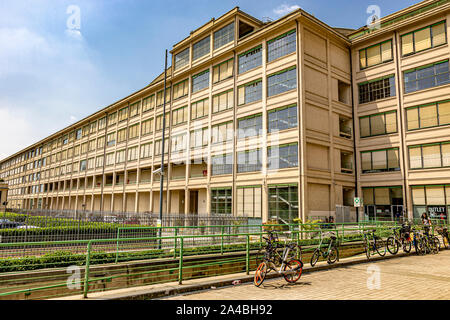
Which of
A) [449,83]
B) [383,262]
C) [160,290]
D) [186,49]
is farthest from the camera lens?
[186,49]

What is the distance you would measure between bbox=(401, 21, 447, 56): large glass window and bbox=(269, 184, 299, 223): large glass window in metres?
16.3

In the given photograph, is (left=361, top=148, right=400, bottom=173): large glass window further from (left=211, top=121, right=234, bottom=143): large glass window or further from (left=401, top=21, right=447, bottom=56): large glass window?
(left=211, top=121, right=234, bottom=143): large glass window

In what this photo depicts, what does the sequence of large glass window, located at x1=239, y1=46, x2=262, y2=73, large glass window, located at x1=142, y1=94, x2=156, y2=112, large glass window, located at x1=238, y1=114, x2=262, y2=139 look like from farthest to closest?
1. large glass window, located at x1=142, y1=94, x2=156, y2=112
2. large glass window, located at x1=239, y1=46, x2=262, y2=73
3. large glass window, located at x1=238, y1=114, x2=262, y2=139

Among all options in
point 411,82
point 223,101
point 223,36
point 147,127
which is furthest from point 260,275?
point 147,127

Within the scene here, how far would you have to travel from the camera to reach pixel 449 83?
28.0 m

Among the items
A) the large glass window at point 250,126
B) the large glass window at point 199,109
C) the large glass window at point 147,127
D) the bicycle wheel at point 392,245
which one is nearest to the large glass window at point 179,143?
the large glass window at point 199,109

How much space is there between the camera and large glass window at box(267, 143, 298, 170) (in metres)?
29.0

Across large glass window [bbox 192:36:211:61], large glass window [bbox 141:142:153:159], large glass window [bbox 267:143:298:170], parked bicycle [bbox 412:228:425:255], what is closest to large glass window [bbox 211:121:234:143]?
large glass window [bbox 267:143:298:170]

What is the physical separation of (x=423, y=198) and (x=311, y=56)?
50.7 ft

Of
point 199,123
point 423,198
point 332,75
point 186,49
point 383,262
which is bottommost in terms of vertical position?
point 383,262

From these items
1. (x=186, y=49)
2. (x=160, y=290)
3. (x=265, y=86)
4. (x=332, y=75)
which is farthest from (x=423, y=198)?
Answer: (x=186, y=49)

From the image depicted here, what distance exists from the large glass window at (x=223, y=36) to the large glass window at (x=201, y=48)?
1549 millimetres

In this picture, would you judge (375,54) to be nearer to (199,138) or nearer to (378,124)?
(378,124)

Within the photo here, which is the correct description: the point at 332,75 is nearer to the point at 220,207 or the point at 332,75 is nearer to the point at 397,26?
the point at 397,26
